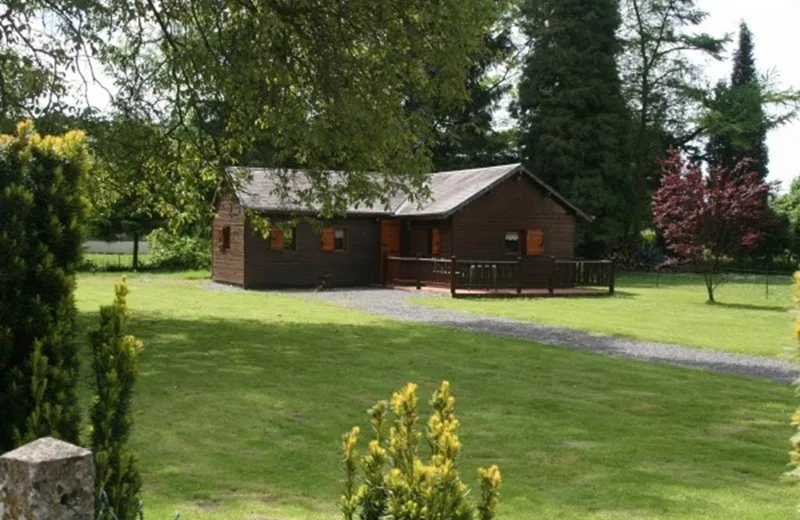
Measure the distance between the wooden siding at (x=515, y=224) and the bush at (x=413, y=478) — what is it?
29.9m

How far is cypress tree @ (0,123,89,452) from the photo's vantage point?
4789mm

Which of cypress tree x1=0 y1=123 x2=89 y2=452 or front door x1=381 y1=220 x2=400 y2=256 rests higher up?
front door x1=381 y1=220 x2=400 y2=256

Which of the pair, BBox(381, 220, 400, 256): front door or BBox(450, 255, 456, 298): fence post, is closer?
BBox(450, 255, 456, 298): fence post

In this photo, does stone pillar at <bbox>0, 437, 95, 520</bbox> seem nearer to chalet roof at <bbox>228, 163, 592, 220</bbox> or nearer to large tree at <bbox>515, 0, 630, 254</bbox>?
chalet roof at <bbox>228, 163, 592, 220</bbox>

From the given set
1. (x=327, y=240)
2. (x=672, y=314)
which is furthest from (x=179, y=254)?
(x=672, y=314)

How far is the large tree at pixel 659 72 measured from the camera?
56.0 metres

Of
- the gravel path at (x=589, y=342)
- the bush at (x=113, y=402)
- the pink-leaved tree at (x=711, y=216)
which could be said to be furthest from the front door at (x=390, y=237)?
the bush at (x=113, y=402)

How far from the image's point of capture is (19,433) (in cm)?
471

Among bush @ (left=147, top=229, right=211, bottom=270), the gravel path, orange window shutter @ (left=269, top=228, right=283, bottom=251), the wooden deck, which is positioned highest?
orange window shutter @ (left=269, top=228, right=283, bottom=251)

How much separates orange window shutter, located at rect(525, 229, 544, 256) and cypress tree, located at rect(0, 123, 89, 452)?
30704mm

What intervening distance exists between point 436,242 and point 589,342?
1755 cm

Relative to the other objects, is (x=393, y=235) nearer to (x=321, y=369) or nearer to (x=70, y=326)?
(x=321, y=369)

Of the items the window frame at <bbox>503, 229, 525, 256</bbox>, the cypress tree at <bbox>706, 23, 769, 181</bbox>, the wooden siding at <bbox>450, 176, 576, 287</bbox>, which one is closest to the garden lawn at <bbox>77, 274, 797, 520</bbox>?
the wooden siding at <bbox>450, 176, 576, 287</bbox>

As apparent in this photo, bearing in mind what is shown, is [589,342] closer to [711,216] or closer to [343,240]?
[711,216]
